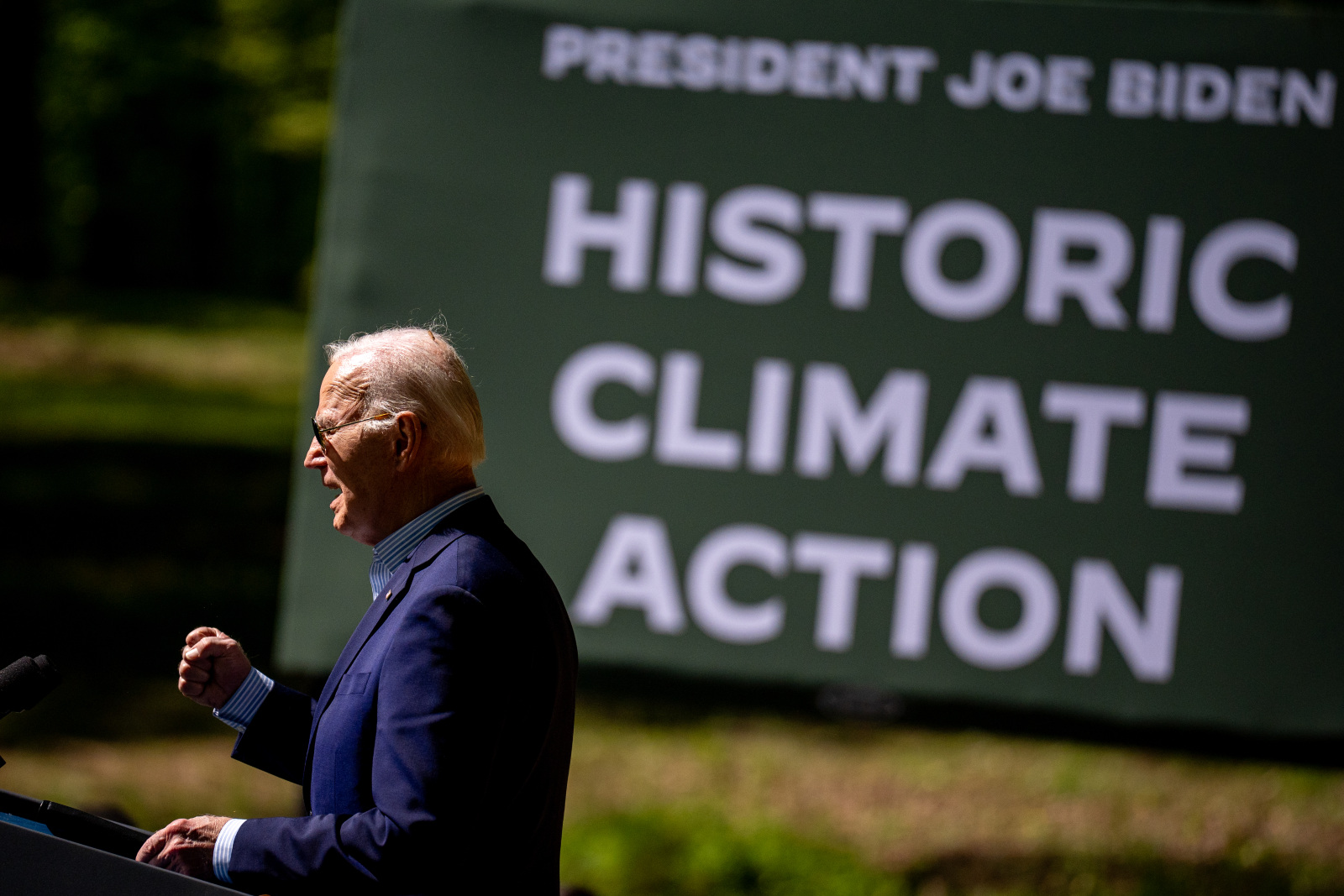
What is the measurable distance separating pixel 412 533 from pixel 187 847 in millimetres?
532

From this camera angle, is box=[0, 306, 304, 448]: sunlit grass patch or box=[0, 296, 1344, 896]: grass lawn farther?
box=[0, 306, 304, 448]: sunlit grass patch

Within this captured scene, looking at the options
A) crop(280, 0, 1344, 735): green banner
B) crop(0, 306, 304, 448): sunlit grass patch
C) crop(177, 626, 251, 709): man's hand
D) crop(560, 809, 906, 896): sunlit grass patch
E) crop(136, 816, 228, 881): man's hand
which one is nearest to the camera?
crop(136, 816, 228, 881): man's hand

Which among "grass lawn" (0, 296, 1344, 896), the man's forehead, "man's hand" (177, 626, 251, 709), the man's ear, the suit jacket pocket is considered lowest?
"grass lawn" (0, 296, 1344, 896)

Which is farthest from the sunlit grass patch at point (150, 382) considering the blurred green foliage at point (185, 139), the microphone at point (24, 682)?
the microphone at point (24, 682)

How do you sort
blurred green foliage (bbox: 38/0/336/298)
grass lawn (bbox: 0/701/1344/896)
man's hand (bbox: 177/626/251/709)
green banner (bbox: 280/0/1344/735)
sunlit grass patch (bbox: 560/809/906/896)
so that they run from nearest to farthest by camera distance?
man's hand (bbox: 177/626/251/709) < green banner (bbox: 280/0/1344/735) < sunlit grass patch (bbox: 560/809/906/896) < grass lawn (bbox: 0/701/1344/896) < blurred green foliage (bbox: 38/0/336/298)

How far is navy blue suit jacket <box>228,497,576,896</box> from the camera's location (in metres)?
1.80

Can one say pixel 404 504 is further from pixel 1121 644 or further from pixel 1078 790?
pixel 1078 790

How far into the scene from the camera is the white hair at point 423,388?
6.62 feet

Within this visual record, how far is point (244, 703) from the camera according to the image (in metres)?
2.23

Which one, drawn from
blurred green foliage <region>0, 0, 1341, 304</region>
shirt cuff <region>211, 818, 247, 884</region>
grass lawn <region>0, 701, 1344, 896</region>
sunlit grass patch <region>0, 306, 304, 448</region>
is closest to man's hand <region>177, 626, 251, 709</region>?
shirt cuff <region>211, 818, 247, 884</region>

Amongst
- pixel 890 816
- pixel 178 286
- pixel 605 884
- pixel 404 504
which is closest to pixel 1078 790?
pixel 890 816

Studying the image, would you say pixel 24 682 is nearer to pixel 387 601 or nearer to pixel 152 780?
pixel 387 601

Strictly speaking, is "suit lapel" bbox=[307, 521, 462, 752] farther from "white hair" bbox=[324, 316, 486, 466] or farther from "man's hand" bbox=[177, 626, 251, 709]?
"man's hand" bbox=[177, 626, 251, 709]

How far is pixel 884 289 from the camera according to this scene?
4293 millimetres
